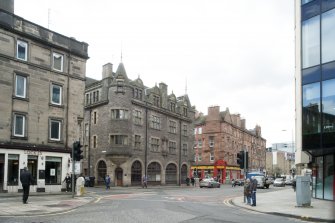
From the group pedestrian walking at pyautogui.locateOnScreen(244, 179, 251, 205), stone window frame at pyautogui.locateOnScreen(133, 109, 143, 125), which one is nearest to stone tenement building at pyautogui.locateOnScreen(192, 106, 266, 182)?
stone window frame at pyautogui.locateOnScreen(133, 109, 143, 125)

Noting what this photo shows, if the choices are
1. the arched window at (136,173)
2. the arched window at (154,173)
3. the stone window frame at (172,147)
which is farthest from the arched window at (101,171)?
the stone window frame at (172,147)

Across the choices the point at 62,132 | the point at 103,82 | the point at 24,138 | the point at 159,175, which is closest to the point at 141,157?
the point at 159,175

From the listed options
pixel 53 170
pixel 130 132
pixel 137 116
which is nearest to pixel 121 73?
pixel 137 116

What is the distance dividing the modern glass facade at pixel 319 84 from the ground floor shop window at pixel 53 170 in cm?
2045

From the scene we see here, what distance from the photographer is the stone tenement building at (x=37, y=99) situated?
30234 millimetres

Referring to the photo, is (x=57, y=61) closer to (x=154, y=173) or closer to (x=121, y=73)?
(x=121, y=73)

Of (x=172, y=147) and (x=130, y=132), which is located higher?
(x=130, y=132)

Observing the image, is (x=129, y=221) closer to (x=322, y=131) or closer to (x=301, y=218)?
(x=301, y=218)

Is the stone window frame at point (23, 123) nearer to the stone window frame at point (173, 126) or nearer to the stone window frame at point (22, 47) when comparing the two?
the stone window frame at point (22, 47)

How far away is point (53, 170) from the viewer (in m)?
33.8

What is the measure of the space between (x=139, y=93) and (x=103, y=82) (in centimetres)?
511

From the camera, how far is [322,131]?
24062 mm

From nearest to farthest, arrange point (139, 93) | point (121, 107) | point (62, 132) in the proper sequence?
point (62, 132) → point (121, 107) → point (139, 93)

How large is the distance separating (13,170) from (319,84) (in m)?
23.1
